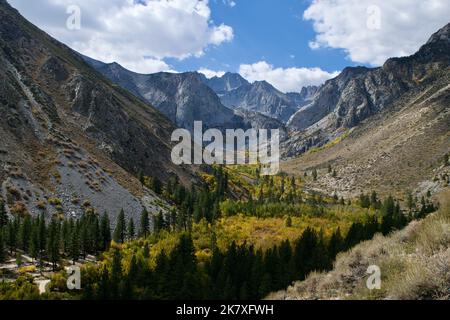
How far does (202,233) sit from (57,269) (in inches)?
1516

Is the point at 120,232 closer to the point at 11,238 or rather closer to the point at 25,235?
the point at 25,235

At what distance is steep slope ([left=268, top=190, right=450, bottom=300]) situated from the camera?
14.2m

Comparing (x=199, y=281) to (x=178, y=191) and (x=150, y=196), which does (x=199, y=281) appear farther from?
(x=178, y=191)

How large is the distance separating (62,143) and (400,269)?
340 ft

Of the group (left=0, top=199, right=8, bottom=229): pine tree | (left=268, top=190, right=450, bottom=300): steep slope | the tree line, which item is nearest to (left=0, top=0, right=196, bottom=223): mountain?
(left=0, top=199, right=8, bottom=229): pine tree

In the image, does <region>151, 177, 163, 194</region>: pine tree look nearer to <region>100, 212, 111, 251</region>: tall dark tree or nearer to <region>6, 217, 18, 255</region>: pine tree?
<region>100, 212, 111, 251</region>: tall dark tree

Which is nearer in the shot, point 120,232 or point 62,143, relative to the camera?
point 120,232

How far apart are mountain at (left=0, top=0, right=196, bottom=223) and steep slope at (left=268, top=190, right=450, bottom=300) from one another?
229ft

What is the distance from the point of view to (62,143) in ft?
352

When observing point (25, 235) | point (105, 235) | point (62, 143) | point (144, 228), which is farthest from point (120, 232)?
point (62, 143)

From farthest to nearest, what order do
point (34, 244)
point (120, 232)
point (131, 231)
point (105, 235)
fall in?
point (131, 231), point (120, 232), point (105, 235), point (34, 244)

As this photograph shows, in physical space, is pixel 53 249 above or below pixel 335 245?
below

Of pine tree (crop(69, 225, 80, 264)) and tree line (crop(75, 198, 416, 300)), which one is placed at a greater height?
pine tree (crop(69, 225, 80, 264))
